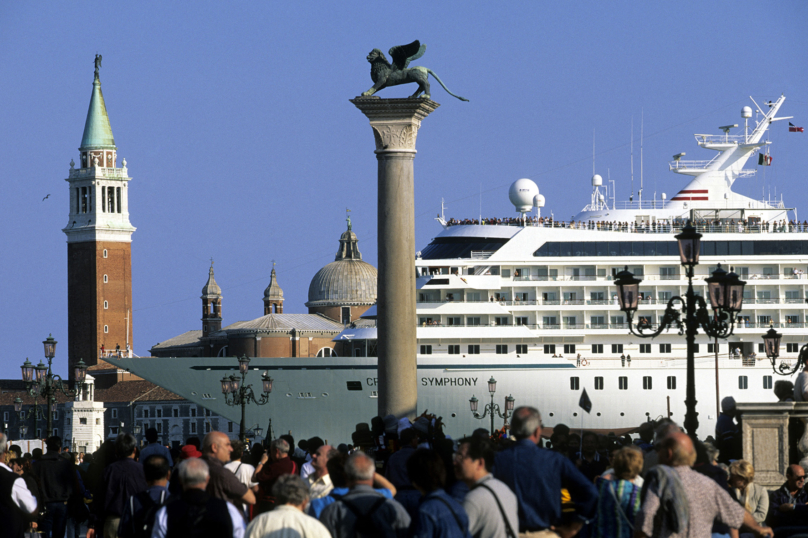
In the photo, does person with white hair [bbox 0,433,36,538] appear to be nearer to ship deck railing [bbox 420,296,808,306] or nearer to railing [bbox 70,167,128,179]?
ship deck railing [bbox 420,296,808,306]

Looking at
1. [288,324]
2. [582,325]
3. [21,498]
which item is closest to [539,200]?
[582,325]

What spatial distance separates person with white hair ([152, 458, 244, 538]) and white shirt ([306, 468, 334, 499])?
111cm

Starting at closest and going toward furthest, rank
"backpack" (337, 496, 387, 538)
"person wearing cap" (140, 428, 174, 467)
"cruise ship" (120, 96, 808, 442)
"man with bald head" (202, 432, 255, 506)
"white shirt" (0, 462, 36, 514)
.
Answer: "backpack" (337, 496, 387, 538) < "man with bald head" (202, 432, 255, 506) < "white shirt" (0, 462, 36, 514) < "person wearing cap" (140, 428, 174, 467) < "cruise ship" (120, 96, 808, 442)

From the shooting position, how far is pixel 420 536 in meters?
6.57

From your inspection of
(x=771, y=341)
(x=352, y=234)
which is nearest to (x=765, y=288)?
(x=771, y=341)

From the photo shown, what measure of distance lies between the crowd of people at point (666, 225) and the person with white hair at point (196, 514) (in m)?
33.2

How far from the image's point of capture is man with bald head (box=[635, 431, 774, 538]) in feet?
23.1

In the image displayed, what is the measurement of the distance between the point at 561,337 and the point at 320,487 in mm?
30834

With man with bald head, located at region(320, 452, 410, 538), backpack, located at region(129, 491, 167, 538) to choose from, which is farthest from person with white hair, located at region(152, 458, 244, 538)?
man with bald head, located at region(320, 452, 410, 538)

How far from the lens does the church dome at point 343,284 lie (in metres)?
96.4

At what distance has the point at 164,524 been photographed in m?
7.19

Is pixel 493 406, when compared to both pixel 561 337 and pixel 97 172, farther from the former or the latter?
pixel 97 172

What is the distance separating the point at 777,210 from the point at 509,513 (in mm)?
35788

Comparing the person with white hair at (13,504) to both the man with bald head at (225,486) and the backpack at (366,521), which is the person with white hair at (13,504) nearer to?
the man with bald head at (225,486)
